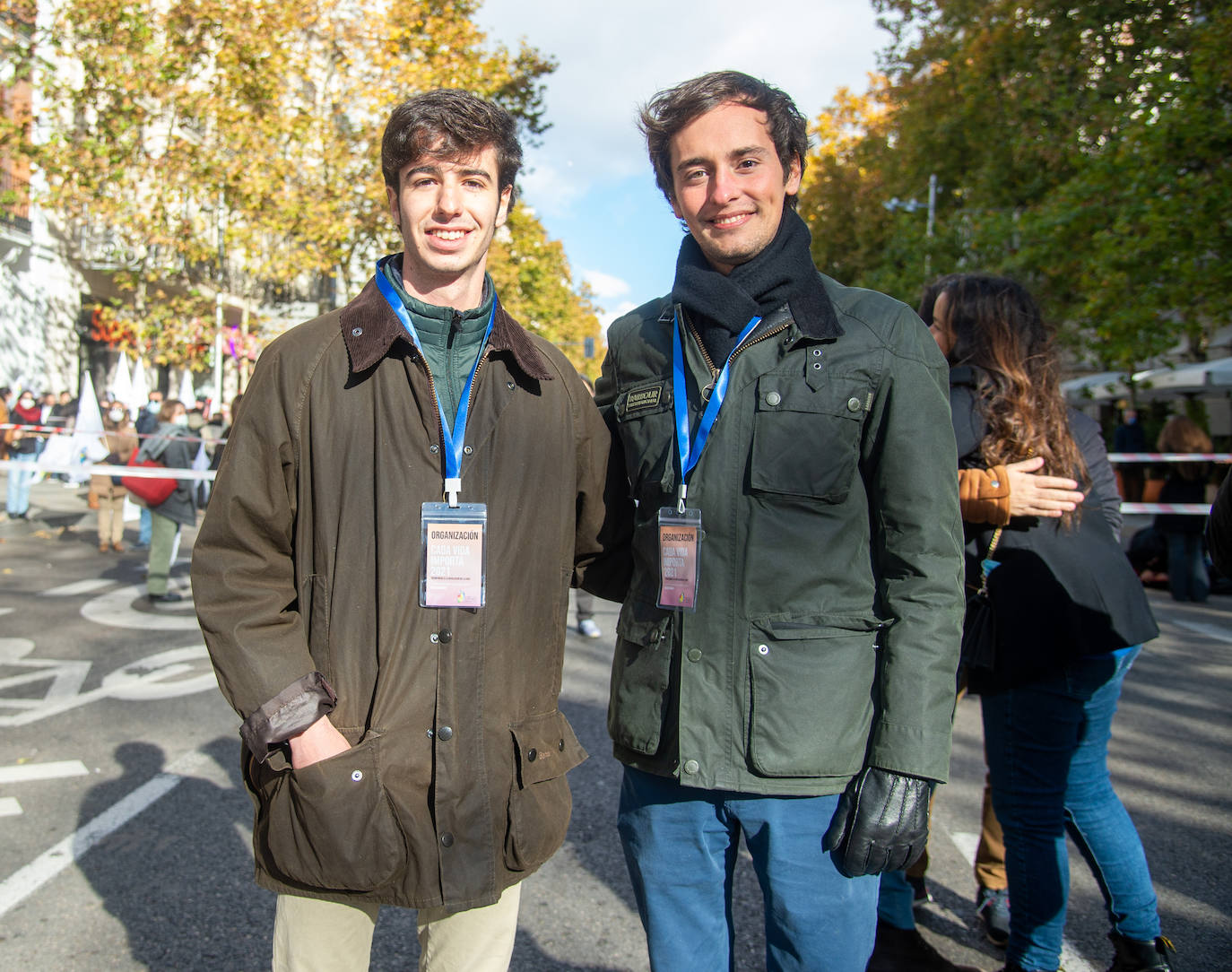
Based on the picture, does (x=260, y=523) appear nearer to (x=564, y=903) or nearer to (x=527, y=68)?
(x=564, y=903)

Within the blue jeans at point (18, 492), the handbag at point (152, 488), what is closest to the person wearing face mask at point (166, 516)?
the handbag at point (152, 488)

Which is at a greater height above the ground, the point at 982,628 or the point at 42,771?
the point at 982,628

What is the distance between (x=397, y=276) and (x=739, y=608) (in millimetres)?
976

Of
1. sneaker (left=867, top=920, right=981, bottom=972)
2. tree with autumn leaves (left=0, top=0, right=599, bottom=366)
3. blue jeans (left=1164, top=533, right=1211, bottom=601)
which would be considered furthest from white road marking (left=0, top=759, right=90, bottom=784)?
tree with autumn leaves (left=0, top=0, right=599, bottom=366)

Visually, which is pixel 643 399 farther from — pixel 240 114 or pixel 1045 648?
pixel 240 114

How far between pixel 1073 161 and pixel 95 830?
51.6 feet

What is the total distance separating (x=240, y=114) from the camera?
59.7ft

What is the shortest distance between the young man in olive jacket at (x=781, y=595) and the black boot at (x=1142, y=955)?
137cm

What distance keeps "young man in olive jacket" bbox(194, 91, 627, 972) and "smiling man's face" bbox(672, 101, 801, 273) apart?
429 millimetres

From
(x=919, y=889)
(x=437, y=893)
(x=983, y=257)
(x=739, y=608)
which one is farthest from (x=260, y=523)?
(x=983, y=257)

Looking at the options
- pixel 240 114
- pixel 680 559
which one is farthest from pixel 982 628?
pixel 240 114

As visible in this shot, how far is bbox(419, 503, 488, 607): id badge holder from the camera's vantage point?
6.30 feet

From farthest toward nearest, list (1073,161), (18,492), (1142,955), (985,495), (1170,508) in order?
(1073,161), (18,492), (1170,508), (1142,955), (985,495)

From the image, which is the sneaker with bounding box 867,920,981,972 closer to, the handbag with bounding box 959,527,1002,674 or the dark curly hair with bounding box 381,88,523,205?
the handbag with bounding box 959,527,1002,674
